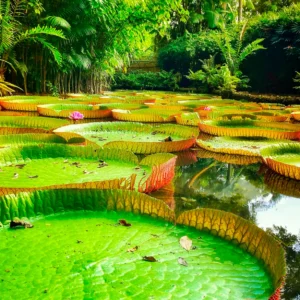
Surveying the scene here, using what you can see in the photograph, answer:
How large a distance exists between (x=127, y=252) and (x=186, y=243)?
18 cm

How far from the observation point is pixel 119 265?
1.00 meters

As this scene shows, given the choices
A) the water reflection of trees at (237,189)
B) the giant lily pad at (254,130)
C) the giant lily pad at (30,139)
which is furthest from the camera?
the giant lily pad at (254,130)

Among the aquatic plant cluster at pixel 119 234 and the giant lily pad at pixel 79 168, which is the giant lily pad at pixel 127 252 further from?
the giant lily pad at pixel 79 168

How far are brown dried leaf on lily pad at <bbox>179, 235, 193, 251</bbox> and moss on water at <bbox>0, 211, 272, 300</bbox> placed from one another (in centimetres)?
1

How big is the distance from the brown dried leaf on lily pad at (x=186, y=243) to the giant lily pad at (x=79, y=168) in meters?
0.46

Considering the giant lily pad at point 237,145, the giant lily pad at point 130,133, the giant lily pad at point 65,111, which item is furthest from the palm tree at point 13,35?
the giant lily pad at point 237,145

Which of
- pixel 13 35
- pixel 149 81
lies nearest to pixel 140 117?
pixel 13 35

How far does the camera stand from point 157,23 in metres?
8.47

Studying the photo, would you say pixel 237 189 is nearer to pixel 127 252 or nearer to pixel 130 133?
pixel 127 252

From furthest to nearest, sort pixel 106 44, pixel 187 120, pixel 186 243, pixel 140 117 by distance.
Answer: pixel 106 44, pixel 140 117, pixel 187 120, pixel 186 243

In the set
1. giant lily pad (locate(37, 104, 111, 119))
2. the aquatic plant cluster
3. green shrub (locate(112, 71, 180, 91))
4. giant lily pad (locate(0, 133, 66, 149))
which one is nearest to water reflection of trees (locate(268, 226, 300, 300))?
the aquatic plant cluster

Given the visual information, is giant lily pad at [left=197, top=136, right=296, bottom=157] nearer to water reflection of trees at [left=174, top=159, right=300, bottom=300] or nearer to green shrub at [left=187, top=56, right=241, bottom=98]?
water reflection of trees at [left=174, top=159, right=300, bottom=300]

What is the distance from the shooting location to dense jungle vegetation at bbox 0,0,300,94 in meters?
6.15

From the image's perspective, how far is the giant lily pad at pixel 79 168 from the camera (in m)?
1.69
